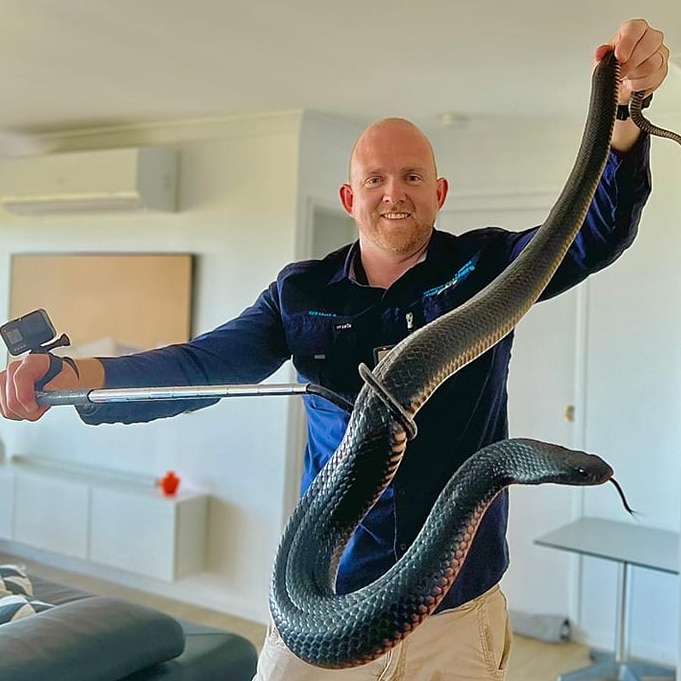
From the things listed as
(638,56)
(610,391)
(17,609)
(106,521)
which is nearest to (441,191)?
(638,56)

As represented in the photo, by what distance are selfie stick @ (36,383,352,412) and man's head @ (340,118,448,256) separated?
425mm

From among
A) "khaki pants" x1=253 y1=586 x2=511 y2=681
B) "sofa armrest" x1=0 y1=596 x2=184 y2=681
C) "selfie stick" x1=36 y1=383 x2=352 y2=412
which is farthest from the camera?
"sofa armrest" x1=0 y1=596 x2=184 y2=681

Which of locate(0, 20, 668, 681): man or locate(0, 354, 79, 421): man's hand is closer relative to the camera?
locate(0, 354, 79, 421): man's hand

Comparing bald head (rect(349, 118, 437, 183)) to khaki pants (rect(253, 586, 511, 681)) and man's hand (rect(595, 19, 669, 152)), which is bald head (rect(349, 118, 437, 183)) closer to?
man's hand (rect(595, 19, 669, 152))

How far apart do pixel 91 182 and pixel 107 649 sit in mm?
3195

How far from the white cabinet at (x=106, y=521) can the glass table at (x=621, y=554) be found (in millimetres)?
1744

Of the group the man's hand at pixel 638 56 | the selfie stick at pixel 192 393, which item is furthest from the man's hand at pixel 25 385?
the man's hand at pixel 638 56

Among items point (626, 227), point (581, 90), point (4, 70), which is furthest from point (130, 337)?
point (626, 227)

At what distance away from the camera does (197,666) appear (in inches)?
74.1

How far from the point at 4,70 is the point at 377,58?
5.13 feet

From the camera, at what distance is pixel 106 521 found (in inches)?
168

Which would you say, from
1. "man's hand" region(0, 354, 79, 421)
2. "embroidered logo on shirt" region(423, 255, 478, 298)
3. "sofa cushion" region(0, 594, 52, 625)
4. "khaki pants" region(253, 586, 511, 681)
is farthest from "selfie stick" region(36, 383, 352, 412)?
"sofa cushion" region(0, 594, 52, 625)

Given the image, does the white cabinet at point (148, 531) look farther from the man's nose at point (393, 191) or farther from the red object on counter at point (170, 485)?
the man's nose at point (393, 191)

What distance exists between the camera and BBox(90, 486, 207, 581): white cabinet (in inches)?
159
